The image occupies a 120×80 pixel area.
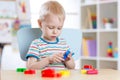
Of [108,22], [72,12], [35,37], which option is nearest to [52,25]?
[35,37]

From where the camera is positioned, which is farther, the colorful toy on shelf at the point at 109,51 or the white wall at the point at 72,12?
the white wall at the point at 72,12

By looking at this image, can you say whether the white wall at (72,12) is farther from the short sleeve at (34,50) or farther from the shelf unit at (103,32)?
the short sleeve at (34,50)

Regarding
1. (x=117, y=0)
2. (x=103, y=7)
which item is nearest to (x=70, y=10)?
(x=103, y=7)

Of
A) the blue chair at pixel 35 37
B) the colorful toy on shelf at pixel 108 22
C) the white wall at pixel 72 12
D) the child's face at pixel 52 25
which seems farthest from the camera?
the white wall at pixel 72 12

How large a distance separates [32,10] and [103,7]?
2.83 feet

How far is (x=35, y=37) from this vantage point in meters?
1.74

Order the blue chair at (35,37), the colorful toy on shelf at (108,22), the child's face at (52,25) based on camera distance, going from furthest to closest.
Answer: the colorful toy on shelf at (108,22)
the blue chair at (35,37)
the child's face at (52,25)

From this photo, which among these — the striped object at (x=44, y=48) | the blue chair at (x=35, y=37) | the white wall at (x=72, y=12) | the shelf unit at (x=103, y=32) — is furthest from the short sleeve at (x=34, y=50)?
the white wall at (x=72, y=12)

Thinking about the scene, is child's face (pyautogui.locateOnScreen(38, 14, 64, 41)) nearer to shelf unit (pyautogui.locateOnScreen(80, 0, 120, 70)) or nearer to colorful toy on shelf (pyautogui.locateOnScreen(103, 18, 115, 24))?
shelf unit (pyautogui.locateOnScreen(80, 0, 120, 70))

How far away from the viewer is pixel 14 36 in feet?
9.57

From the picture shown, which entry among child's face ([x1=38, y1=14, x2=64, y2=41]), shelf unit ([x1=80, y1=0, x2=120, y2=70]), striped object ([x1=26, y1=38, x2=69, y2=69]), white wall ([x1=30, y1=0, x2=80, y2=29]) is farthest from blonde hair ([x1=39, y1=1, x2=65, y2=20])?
white wall ([x1=30, y1=0, x2=80, y2=29])

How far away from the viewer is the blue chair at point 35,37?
1693 millimetres

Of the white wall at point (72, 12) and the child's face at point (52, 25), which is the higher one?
the white wall at point (72, 12)

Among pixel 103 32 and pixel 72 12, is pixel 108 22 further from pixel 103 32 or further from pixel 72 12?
pixel 72 12
